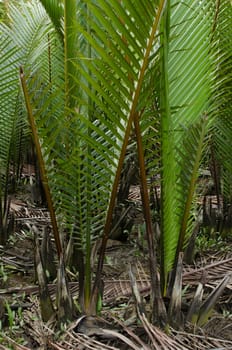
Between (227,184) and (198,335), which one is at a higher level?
(227,184)

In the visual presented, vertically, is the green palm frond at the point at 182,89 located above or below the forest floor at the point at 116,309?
above

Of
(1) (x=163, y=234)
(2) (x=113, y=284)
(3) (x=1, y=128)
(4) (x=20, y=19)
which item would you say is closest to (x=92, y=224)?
(1) (x=163, y=234)

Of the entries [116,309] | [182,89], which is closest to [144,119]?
[182,89]

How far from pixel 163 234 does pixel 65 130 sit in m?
0.39

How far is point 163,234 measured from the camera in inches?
54.6

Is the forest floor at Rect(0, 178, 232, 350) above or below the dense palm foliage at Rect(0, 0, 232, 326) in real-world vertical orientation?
below

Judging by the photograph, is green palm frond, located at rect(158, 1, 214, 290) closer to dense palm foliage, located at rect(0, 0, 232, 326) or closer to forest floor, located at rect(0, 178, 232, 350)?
dense palm foliage, located at rect(0, 0, 232, 326)

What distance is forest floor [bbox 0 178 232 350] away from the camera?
131cm

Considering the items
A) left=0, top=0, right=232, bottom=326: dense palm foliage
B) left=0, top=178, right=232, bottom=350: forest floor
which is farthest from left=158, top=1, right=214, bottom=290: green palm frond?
left=0, top=178, right=232, bottom=350: forest floor

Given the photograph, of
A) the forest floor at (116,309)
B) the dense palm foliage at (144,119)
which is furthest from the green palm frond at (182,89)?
the forest floor at (116,309)

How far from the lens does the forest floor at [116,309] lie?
4.30 feet

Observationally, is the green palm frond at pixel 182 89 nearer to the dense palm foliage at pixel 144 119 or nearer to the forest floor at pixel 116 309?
the dense palm foliage at pixel 144 119

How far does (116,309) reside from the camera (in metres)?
1.49

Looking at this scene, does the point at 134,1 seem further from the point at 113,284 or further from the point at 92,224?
the point at 113,284
